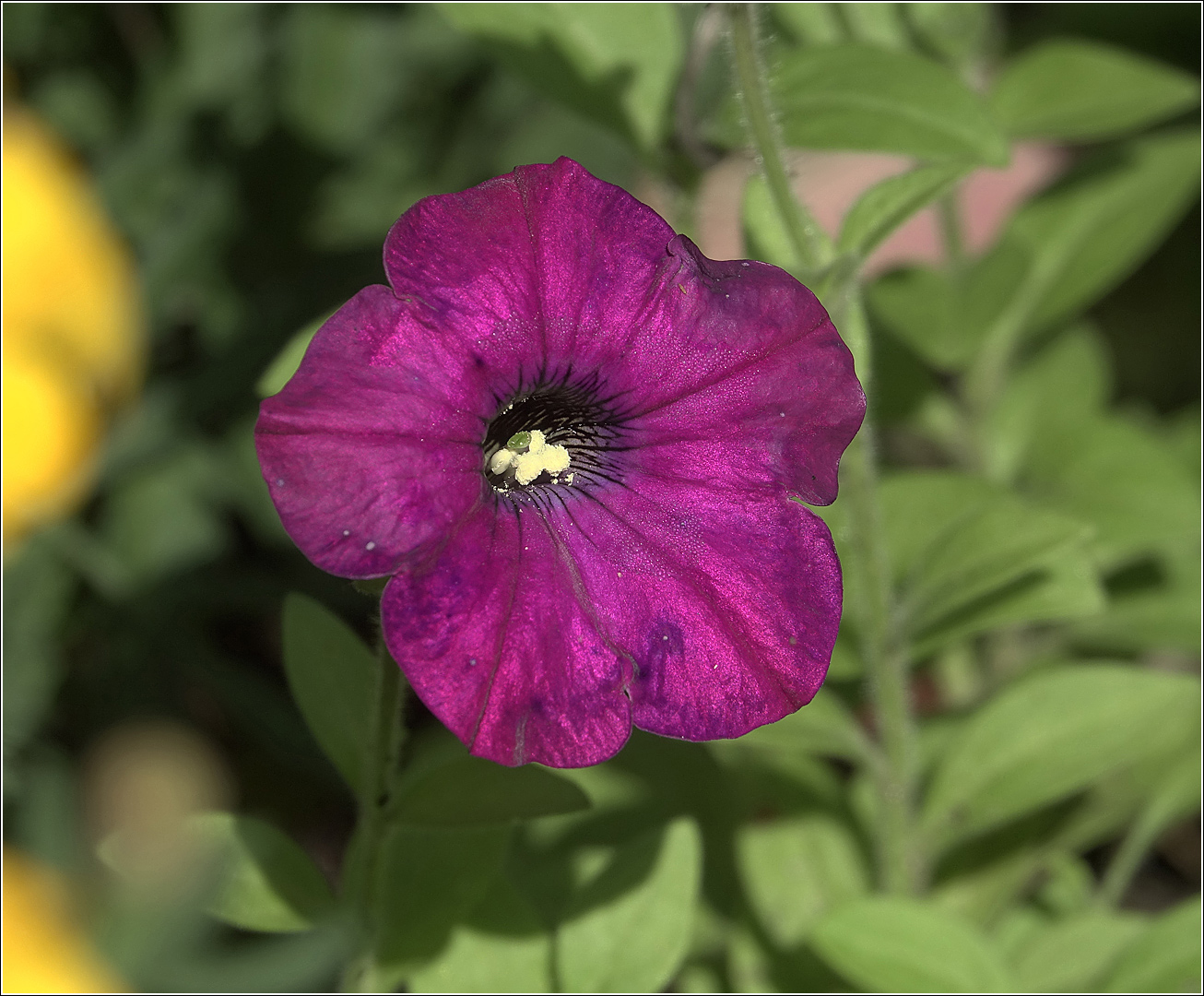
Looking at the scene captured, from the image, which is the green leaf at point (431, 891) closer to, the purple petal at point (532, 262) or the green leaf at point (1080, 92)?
the purple petal at point (532, 262)

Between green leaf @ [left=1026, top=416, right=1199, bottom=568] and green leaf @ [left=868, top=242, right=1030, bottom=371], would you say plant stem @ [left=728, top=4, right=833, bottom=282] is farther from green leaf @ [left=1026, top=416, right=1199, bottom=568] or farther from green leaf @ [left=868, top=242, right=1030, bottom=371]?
green leaf @ [left=1026, top=416, right=1199, bottom=568]

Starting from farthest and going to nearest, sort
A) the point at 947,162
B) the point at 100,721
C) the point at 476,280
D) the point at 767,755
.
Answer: the point at 100,721, the point at 767,755, the point at 947,162, the point at 476,280

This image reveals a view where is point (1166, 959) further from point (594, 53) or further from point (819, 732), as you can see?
point (594, 53)

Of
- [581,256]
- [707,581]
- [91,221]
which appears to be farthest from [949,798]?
[91,221]

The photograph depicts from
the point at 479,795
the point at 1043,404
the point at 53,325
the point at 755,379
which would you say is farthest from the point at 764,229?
the point at 53,325

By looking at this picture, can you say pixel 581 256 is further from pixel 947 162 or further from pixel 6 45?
pixel 6 45

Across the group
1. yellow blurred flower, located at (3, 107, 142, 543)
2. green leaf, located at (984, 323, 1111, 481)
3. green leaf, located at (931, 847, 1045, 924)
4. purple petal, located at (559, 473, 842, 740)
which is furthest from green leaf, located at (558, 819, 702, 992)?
yellow blurred flower, located at (3, 107, 142, 543)

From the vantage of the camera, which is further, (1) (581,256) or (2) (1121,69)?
(2) (1121,69)
